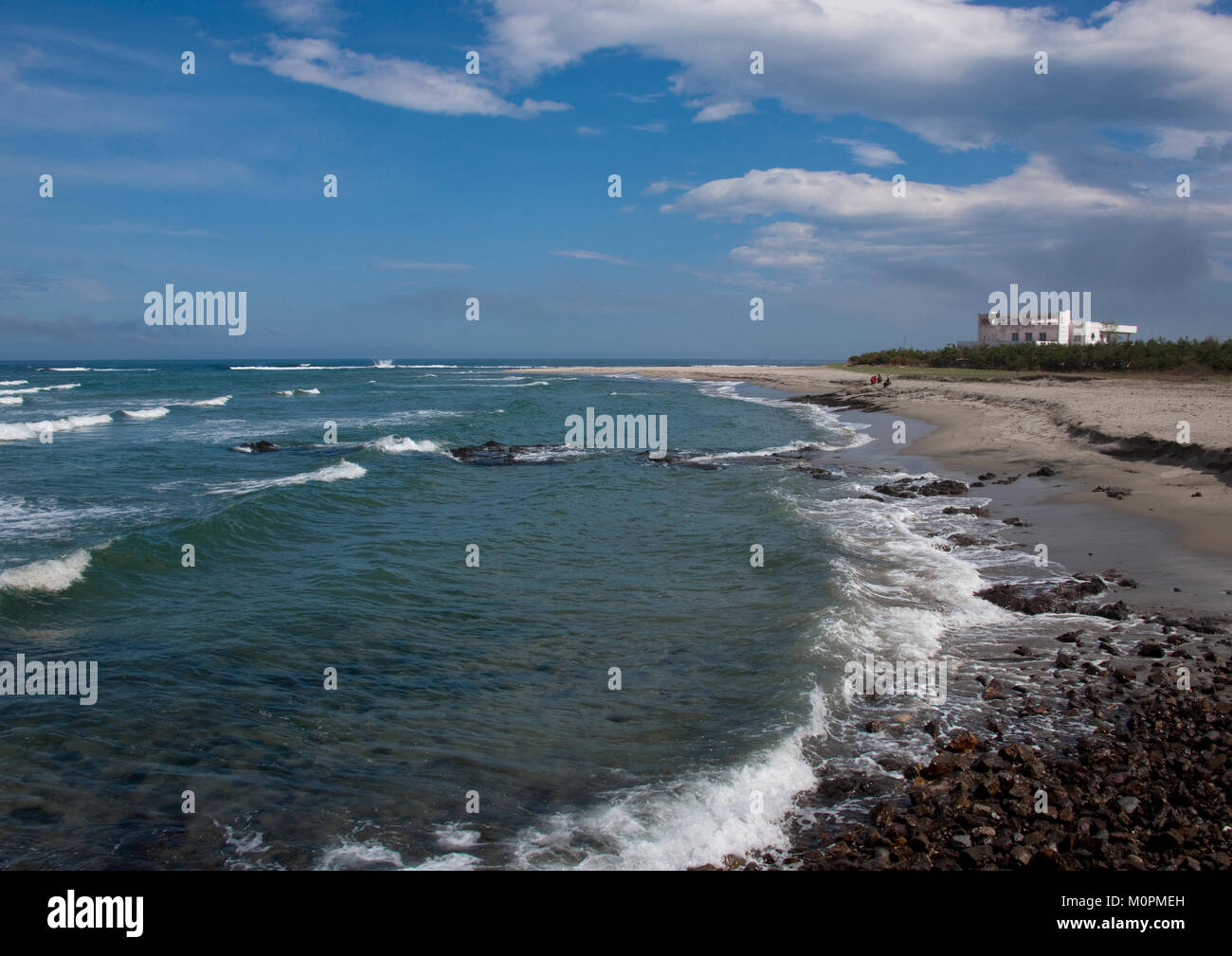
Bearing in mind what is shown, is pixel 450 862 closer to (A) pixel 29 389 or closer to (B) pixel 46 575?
(B) pixel 46 575

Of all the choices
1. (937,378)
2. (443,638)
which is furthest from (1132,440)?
(937,378)

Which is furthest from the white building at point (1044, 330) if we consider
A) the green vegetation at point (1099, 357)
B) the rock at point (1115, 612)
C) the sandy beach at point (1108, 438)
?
the rock at point (1115, 612)

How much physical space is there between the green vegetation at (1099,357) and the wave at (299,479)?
145 feet

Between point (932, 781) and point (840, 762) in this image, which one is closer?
point (932, 781)

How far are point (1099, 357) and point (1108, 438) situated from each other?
33.6 metres

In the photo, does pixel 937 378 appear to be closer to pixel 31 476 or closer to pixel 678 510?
pixel 678 510

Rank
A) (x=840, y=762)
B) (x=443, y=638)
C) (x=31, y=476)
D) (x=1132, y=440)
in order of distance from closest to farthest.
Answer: (x=840, y=762), (x=443, y=638), (x=1132, y=440), (x=31, y=476)

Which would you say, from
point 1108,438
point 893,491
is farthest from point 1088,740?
point 1108,438

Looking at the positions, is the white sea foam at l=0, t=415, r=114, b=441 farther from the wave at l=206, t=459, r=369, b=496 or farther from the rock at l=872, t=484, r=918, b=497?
the rock at l=872, t=484, r=918, b=497

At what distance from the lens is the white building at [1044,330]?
7381 centimetres

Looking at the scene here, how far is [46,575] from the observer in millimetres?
13211
